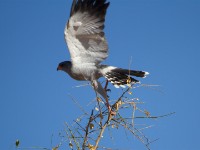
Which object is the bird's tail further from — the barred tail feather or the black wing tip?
the black wing tip

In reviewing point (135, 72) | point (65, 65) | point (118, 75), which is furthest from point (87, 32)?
point (135, 72)

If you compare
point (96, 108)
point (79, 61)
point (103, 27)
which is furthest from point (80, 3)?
point (96, 108)

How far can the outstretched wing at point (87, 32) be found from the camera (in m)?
4.37

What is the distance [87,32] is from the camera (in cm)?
446

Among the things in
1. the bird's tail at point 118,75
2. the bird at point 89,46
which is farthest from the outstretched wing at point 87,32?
the bird's tail at point 118,75

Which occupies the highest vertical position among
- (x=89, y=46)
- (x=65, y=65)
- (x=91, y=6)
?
(x=91, y=6)

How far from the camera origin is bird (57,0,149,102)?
436cm

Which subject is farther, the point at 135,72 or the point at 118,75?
the point at 135,72

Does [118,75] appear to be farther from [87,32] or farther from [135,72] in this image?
[87,32]

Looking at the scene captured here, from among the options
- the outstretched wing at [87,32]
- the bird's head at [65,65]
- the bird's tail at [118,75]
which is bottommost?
the bird's tail at [118,75]

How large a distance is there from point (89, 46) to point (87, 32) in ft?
0.67

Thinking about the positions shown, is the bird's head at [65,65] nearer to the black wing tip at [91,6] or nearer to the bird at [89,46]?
the bird at [89,46]

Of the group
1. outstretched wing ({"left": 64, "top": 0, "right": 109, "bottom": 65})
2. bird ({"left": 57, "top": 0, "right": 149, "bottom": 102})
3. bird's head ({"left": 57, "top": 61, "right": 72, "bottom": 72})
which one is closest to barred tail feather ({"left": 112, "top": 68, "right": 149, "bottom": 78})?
bird ({"left": 57, "top": 0, "right": 149, "bottom": 102})

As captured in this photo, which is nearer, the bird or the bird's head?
the bird
